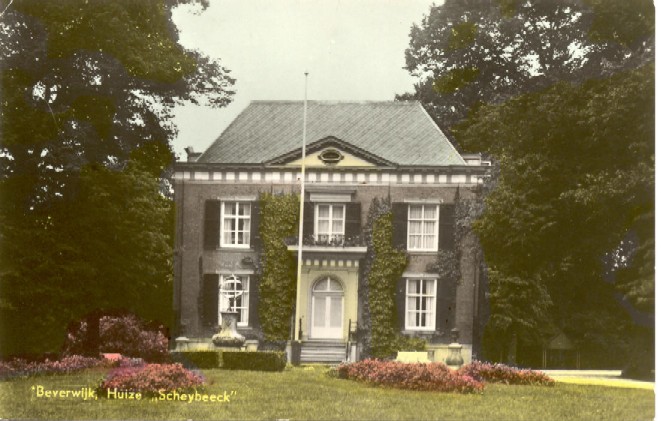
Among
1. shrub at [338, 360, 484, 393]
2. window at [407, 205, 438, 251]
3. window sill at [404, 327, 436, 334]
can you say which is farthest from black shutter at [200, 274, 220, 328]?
window at [407, 205, 438, 251]

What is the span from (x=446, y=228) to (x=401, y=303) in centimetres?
112

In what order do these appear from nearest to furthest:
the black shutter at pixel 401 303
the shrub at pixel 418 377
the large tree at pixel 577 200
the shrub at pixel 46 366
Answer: the shrub at pixel 418 377
the large tree at pixel 577 200
the shrub at pixel 46 366
the black shutter at pixel 401 303

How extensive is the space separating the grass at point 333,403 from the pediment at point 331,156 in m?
2.68

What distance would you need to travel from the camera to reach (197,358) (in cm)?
1296

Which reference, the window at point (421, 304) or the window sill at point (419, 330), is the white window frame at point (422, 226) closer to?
the window at point (421, 304)

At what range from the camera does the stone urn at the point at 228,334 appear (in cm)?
1324

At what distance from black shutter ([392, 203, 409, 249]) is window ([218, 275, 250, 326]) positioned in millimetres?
1947

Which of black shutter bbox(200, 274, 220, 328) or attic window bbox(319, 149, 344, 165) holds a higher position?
attic window bbox(319, 149, 344, 165)

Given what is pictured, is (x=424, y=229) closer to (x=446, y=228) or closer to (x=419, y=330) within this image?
(x=446, y=228)

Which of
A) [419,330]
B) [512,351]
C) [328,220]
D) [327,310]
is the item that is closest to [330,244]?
[328,220]

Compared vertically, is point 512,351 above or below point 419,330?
below

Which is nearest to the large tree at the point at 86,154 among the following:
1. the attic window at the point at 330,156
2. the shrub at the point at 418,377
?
the attic window at the point at 330,156

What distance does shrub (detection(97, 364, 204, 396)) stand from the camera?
12.1 metres

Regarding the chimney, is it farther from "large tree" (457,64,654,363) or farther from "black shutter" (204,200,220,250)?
"large tree" (457,64,654,363)
